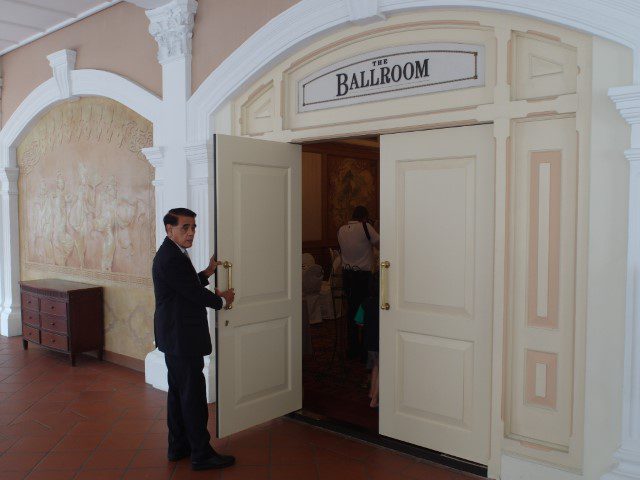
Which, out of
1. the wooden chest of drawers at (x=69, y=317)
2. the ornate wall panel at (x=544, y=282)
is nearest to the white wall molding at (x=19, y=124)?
the wooden chest of drawers at (x=69, y=317)

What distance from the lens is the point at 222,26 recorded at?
16.7ft

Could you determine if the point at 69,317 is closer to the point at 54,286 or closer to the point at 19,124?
the point at 54,286

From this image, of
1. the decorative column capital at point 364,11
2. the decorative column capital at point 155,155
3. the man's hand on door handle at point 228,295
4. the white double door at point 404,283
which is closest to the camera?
the white double door at point 404,283

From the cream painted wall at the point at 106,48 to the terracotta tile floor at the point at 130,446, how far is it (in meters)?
2.96

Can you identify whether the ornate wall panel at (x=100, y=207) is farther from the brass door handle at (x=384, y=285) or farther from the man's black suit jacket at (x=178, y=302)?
the brass door handle at (x=384, y=285)

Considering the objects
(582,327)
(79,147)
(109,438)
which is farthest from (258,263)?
(79,147)

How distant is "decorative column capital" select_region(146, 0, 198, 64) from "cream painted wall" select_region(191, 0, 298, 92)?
0.07 meters

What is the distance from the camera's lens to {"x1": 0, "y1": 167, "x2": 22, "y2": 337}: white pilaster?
27.1ft

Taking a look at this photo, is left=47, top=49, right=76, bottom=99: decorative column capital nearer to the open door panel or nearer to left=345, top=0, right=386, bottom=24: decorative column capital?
the open door panel

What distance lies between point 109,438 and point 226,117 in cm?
273

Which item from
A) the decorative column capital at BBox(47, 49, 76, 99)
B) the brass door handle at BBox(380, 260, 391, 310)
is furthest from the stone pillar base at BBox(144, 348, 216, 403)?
the decorative column capital at BBox(47, 49, 76, 99)

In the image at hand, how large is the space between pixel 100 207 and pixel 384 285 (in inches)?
153

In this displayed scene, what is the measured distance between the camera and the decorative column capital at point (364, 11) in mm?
3943

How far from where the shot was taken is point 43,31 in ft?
23.6
